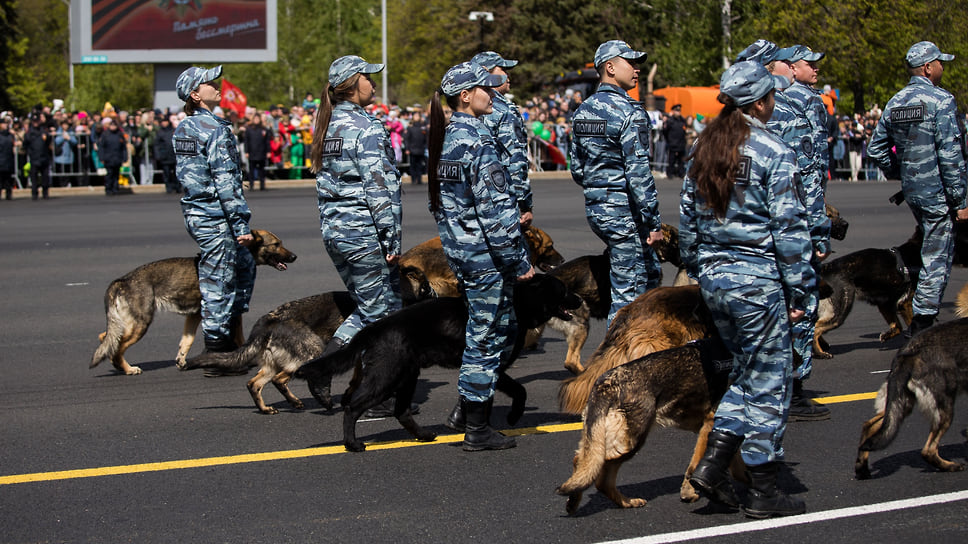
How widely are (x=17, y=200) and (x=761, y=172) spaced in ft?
84.8

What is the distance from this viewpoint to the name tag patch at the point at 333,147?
693 cm

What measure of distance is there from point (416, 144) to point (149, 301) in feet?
71.9

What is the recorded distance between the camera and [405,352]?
20.6ft

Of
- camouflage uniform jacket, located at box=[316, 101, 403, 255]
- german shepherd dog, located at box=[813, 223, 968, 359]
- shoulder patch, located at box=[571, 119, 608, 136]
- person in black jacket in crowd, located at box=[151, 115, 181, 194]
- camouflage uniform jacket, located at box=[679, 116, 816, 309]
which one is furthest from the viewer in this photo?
person in black jacket in crowd, located at box=[151, 115, 181, 194]

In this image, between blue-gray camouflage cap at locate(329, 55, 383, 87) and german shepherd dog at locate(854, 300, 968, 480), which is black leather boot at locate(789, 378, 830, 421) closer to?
german shepherd dog at locate(854, 300, 968, 480)

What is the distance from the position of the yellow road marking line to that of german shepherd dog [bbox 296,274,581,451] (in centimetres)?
13

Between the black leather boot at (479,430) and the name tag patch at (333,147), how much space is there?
5.97ft

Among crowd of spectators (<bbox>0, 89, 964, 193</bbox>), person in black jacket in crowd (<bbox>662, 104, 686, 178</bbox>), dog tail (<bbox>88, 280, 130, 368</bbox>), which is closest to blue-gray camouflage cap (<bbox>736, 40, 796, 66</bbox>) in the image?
dog tail (<bbox>88, 280, 130, 368</bbox>)

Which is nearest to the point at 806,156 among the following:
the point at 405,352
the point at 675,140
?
the point at 405,352

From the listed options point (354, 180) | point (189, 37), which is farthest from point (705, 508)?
point (189, 37)

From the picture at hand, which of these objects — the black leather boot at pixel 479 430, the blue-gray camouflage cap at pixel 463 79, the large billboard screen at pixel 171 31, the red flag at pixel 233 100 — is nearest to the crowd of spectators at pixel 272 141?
the red flag at pixel 233 100

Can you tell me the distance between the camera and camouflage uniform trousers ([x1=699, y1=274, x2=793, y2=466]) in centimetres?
470

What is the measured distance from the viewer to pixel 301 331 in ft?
24.1

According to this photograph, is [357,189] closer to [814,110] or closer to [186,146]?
[186,146]
